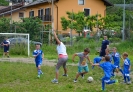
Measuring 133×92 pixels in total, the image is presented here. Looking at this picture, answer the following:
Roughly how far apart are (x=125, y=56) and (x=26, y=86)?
12.9 feet

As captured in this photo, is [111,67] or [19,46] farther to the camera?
[19,46]

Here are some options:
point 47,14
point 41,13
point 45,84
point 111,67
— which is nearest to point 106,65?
point 111,67

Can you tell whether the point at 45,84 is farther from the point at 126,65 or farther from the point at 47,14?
the point at 47,14

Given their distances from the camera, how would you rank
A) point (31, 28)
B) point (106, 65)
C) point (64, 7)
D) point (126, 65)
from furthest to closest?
1. point (64, 7)
2. point (31, 28)
3. point (126, 65)
4. point (106, 65)

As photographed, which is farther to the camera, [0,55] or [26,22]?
[26,22]

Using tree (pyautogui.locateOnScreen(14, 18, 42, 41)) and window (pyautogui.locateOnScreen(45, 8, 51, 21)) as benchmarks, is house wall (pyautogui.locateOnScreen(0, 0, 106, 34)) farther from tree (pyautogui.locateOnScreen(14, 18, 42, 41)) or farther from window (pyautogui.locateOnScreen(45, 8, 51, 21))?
tree (pyautogui.locateOnScreen(14, 18, 42, 41))

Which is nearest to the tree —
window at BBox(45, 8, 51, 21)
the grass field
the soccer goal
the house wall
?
the soccer goal

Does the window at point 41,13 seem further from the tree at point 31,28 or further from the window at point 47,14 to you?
the tree at point 31,28

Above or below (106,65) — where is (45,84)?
below

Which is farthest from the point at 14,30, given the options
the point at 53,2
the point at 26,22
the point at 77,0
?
the point at 77,0

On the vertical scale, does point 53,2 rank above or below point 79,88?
above

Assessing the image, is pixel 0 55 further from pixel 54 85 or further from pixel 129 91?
pixel 129 91

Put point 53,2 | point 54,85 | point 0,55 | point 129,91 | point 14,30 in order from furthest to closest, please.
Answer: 1. point 53,2
2. point 14,30
3. point 0,55
4. point 54,85
5. point 129,91

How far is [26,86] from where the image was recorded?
12.9 meters
